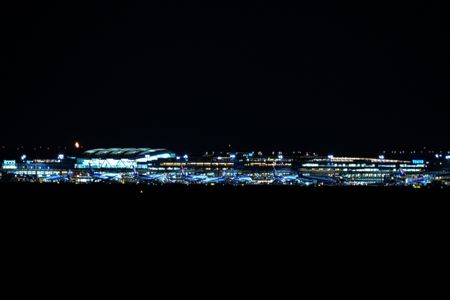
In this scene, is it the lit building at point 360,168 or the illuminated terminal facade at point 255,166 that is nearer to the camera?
the lit building at point 360,168

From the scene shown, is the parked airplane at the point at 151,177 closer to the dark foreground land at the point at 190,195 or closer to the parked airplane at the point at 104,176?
the parked airplane at the point at 104,176

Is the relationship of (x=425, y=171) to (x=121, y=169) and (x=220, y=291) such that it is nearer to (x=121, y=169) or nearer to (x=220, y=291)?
(x=121, y=169)

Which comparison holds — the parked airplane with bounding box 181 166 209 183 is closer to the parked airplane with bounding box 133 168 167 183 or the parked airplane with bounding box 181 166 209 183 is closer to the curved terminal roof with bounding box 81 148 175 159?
the parked airplane with bounding box 133 168 167 183

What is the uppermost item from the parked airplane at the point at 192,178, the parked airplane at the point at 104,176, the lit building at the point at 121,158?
the lit building at the point at 121,158

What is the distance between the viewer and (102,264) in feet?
42.3

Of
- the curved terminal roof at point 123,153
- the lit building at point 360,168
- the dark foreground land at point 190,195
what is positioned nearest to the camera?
the dark foreground land at point 190,195

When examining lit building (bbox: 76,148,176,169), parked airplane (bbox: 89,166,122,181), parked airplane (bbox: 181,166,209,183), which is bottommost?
parked airplane (bbox: 181,166,209,183)

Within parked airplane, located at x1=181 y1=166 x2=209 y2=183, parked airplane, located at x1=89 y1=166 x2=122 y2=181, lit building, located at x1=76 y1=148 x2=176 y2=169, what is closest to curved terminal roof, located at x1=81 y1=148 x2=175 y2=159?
lit building, located at x1=76 y1=148 x2=176 y2=169

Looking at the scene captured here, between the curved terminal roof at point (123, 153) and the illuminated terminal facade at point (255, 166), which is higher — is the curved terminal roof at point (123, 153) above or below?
above

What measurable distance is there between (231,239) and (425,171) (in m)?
59.0

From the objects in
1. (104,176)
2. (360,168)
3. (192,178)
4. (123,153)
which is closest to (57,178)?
(104,176)

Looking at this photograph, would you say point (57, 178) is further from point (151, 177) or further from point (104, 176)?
point (151, 177)

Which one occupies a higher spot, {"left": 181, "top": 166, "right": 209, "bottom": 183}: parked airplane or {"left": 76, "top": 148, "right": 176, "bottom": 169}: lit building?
{"left": 76, "top": 148, "right": 176, "bottom": 169}: lit building

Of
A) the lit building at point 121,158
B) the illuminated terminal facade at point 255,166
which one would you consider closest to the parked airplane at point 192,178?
the illuminated terminal facade at point 255,166
